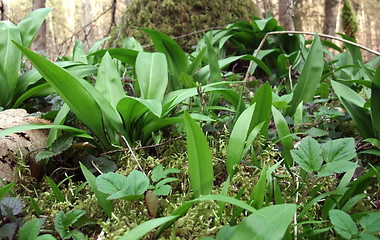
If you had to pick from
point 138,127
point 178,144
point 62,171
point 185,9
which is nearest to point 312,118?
point 178,144

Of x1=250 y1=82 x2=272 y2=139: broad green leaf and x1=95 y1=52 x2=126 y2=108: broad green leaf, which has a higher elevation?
x1=95 y1=52 x2=126 y2=108: broad green leaf

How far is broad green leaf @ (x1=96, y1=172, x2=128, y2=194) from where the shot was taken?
59 cm

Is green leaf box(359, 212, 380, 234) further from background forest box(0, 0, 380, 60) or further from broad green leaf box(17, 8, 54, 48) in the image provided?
broad green leaf box(17, 8, 54, 48)

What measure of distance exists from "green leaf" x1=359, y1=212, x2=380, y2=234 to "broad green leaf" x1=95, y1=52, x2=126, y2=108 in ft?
2.92

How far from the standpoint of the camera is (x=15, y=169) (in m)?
0.85

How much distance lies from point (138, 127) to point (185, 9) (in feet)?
6.75

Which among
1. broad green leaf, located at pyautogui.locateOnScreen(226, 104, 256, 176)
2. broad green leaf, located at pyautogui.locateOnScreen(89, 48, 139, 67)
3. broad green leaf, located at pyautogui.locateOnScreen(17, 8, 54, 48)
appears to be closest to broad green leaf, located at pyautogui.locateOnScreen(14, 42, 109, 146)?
broad green leaf, located at pyautogui.locateOnScreen(226, 104, 256, 176)

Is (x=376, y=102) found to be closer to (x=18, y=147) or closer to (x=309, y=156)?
(x=309, y=156)

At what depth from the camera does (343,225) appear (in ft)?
1.75

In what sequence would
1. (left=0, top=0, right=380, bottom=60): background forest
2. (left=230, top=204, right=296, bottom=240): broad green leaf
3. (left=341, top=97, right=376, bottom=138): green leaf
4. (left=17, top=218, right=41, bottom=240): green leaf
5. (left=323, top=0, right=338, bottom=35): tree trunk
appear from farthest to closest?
(left=323, top=0, right=338, bottom=35): tree trunk, (left=0, top=0, right=380, bottom=60): background forest, (left=341, top=97, right=376, bottom=138): green leaf, (left=17, top=218, right=41, bottom=240): green leaf, (left=230, top=204, right=296, bottom=240): broad green leaf

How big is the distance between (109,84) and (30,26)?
751 millimetres

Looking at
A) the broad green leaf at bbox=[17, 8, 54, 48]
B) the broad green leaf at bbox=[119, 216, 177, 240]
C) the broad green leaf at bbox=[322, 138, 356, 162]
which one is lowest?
the broad green leaf at bbox=[119, 216, 177, 240]

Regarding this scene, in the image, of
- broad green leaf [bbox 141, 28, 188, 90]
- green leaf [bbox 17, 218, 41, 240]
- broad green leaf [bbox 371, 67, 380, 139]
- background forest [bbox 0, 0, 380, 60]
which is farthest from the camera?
background forest [bbox 0, 0, 380, 60]

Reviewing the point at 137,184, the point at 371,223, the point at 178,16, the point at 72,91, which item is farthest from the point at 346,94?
the point at 178,16
